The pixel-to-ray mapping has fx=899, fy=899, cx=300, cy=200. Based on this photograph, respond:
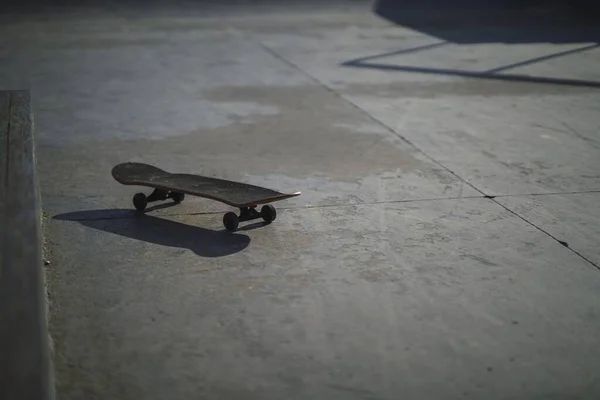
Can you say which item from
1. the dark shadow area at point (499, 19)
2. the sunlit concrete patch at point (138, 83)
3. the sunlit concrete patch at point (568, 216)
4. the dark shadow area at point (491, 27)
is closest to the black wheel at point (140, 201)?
the sunlit concrete patch at point (138, 83)

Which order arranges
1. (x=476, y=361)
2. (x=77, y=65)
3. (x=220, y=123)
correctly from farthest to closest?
(x=77, y=65) < (x=220, y=123) < (x=476, y=361)

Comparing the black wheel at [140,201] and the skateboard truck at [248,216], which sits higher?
the skateboard truck at [248,216]

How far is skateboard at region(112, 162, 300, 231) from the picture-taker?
3.99 m

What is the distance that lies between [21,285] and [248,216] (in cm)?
162

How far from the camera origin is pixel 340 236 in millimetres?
3967

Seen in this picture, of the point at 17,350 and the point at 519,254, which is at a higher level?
the point at 17,350

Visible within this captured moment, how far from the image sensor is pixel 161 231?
4004mm

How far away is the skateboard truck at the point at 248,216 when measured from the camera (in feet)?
12.9

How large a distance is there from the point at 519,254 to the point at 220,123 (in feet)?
→ 9.73

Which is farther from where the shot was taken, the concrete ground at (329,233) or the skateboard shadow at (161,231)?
the skateboard shadow at (161,231)

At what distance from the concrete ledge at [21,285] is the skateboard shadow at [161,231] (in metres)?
0.46

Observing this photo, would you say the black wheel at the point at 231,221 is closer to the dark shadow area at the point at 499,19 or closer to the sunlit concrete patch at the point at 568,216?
the sunlit concrete patch at the point at 568,216

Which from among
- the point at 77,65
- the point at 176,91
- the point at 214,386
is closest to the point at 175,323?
the point at 214,386

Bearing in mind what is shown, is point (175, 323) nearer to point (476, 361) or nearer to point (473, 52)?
point (476, 361)
